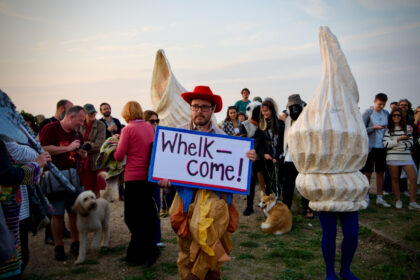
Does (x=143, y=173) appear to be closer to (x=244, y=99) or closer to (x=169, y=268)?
(x=169, y=268)

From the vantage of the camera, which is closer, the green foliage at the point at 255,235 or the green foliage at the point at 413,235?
the green foliage at the point at 413,235

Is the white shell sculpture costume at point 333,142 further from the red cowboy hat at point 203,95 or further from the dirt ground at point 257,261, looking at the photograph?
the dirt ground at point 257,261

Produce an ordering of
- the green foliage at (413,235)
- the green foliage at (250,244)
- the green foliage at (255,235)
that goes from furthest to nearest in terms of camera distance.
Answer: the green foliage at (255,235) → the green foliage at (250,244) → the green foliage at (413,235)

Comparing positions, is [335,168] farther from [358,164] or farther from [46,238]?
[46,238]

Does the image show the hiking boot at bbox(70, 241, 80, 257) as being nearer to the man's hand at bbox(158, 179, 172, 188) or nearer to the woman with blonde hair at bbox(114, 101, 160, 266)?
the woman with blonde hair at bbox(114, 101, 160, 266)

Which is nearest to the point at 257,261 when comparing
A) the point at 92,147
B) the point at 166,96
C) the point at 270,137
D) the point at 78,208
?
the point at 270,137

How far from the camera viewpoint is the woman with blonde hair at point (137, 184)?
3980 mm

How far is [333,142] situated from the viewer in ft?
9.54

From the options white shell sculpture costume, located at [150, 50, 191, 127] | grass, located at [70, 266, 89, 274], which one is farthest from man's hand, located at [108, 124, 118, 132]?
grass, located at [70, 266, 89, 274]

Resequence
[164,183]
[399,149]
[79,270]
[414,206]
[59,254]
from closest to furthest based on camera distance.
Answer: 1. [164,183]
2. [79,270]
3. [59,254]
4. [399,149]
5. [414,206]

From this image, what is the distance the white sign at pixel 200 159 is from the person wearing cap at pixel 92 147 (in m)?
3.31

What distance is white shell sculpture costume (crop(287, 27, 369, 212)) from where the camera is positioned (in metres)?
2.91

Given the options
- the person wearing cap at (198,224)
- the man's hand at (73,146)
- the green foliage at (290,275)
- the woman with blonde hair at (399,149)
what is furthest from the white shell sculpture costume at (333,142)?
the woman with blonde hair at (399,149)

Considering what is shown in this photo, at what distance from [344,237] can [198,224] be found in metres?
1.63
